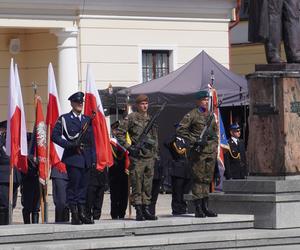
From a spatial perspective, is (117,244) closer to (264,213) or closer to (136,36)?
(264,213)

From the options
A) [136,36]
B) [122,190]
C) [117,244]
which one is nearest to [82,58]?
[136,36]

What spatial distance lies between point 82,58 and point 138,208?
12.7m

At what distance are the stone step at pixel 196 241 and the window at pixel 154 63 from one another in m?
13.8

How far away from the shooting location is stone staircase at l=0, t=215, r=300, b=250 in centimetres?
1496

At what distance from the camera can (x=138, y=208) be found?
53.9ft

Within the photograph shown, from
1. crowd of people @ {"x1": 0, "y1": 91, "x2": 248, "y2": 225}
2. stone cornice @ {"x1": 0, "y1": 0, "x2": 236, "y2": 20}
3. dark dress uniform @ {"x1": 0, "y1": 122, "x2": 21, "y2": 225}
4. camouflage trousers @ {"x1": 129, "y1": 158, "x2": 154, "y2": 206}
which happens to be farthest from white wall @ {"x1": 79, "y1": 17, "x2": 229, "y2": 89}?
camouflage trousers @ {"x1": 129, "y1": 158, "x2": 154, "y2": 206}

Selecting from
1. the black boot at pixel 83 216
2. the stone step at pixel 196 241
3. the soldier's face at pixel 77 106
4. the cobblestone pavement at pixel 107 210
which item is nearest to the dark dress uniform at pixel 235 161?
the cobblestone pavement at pixel 107 210

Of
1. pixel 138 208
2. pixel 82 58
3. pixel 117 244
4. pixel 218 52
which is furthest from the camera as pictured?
pixel 218 52

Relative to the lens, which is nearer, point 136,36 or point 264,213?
point 264,213

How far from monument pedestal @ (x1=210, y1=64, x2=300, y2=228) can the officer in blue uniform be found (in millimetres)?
2085

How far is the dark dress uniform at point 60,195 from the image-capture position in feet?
61.1

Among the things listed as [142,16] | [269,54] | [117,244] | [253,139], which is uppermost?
[142,16]

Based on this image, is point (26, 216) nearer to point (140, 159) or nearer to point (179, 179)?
point (179, 179)

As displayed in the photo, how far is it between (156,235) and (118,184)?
360 cm
